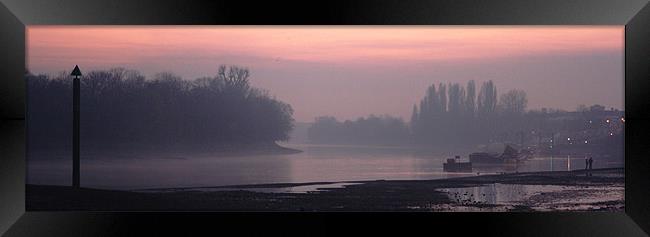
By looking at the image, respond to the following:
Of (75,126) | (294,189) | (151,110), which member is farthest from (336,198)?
(75,126)

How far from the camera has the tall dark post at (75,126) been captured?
7.31 meters

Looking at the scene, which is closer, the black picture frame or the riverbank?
the black picture frame

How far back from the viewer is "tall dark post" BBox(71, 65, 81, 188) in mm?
7312

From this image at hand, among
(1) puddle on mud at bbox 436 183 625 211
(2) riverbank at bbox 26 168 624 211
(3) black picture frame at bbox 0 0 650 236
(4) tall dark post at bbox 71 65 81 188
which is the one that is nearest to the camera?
(3) black picture frame at bbox 0 0 650 236

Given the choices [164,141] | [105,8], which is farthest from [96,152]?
[105,8]

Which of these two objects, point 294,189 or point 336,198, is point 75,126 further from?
point 336,198

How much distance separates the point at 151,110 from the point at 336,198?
2.08 meters

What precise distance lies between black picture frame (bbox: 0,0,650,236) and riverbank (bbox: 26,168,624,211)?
1.24 metres

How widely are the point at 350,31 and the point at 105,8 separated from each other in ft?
8.25

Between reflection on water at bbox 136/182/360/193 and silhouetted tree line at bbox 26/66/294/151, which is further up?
silhouetted tree line at bbox 26/66/294/151

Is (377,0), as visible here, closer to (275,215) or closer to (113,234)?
(275,215)

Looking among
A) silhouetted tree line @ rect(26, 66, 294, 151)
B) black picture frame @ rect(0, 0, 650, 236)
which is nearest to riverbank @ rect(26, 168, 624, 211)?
silhouetted tree line @ rect(26, 66, 294, 151)

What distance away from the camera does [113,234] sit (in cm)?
599

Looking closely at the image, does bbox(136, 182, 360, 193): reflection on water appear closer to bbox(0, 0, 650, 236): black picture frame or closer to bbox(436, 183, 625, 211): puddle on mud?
bbox(436, 183, 625, 211): puddle on mud
